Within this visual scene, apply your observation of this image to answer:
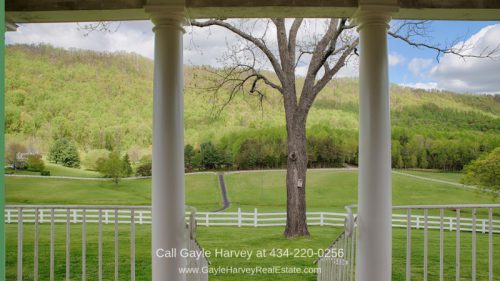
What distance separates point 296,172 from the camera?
5.47 m

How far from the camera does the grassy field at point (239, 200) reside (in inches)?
224

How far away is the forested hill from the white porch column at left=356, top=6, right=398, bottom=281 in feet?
12.5

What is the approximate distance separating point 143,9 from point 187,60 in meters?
4.19

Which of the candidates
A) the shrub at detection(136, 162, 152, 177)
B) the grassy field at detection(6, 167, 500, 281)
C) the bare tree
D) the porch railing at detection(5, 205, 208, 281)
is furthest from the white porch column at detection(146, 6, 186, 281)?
the shrub at detection(136, 162, 152, 177)

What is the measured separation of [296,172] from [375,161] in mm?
3261

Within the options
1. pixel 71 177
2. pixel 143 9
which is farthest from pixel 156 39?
pixel 71 177

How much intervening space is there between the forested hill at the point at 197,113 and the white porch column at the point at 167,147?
386 centimetres

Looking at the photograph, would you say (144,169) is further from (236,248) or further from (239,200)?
(236,248)

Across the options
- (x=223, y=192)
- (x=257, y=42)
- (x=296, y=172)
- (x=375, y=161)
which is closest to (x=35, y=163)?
(x=223, y=192)

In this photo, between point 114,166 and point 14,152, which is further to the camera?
point 114,166

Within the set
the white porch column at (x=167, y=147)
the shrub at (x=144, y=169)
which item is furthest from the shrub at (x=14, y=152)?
the white porch column at (x=167, y=147)

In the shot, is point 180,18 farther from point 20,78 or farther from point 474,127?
point 474,127

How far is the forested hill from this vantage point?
5.87m

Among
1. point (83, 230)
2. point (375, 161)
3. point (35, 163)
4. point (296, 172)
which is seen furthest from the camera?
point (35, 163)
